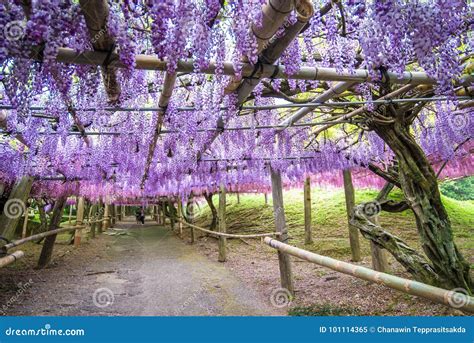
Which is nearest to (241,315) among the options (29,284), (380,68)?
(380,68)

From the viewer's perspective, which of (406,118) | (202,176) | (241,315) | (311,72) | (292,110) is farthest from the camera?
(202,176)

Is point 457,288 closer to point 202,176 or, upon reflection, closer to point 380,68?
point 380,68

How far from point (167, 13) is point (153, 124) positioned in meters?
2.36

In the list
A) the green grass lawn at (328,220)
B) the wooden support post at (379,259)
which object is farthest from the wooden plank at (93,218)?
the wooden support post at (379,259)

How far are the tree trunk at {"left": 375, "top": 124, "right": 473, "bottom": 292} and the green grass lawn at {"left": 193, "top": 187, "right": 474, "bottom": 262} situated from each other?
9.46ft

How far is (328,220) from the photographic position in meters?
10.2

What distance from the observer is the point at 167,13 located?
142 cm

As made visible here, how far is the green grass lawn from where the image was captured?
7586mm

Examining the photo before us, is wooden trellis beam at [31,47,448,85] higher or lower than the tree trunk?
higher

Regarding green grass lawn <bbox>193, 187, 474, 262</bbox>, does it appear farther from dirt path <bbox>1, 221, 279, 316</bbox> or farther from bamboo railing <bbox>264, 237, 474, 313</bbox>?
bamboo railing <bbox>264, 237, 474, 313</bbox>

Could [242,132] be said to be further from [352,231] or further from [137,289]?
[352,231]

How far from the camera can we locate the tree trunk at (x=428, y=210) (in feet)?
10.6

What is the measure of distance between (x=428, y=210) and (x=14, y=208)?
503 centimetres

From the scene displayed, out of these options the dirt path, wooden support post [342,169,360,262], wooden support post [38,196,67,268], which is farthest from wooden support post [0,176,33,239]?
wooden support post [342,169,360,262]
